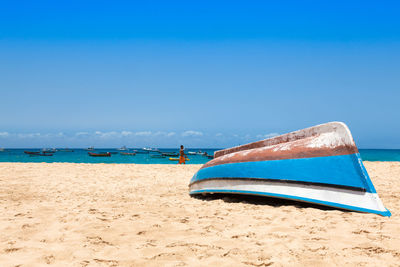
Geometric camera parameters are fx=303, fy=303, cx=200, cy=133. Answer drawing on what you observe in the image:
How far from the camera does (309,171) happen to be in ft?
14.6

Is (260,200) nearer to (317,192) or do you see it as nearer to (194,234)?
(317,192)

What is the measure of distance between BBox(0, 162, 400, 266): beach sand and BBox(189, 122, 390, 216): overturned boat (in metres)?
0.21

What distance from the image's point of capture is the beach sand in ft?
8.82

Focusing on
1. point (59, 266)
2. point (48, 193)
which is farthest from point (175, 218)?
point (48, 193)

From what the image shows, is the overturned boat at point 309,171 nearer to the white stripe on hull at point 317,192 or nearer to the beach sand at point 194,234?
the white stripe on hull at point 317,192

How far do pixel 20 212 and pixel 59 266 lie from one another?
2586mm

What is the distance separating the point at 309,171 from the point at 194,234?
2.06 metres

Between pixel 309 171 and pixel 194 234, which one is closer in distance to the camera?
pixel 194 234

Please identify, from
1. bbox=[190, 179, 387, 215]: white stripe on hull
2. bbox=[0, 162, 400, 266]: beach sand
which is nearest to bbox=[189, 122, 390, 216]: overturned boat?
bbox=[190, 179, 387, 215]: white stripe on hull

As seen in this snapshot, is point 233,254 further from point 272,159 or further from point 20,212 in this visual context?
point 20,212

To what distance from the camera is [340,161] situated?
437cm

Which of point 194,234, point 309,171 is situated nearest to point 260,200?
point 309,171

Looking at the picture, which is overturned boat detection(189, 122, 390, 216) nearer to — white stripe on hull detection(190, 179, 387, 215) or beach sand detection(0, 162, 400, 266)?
white stripe on hull detection(190, 179, 387, 215)

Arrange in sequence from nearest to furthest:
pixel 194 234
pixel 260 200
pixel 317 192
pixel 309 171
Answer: pixel 194 234 → pixel 317 192 → pixel 309 171 → pixel 260 200
